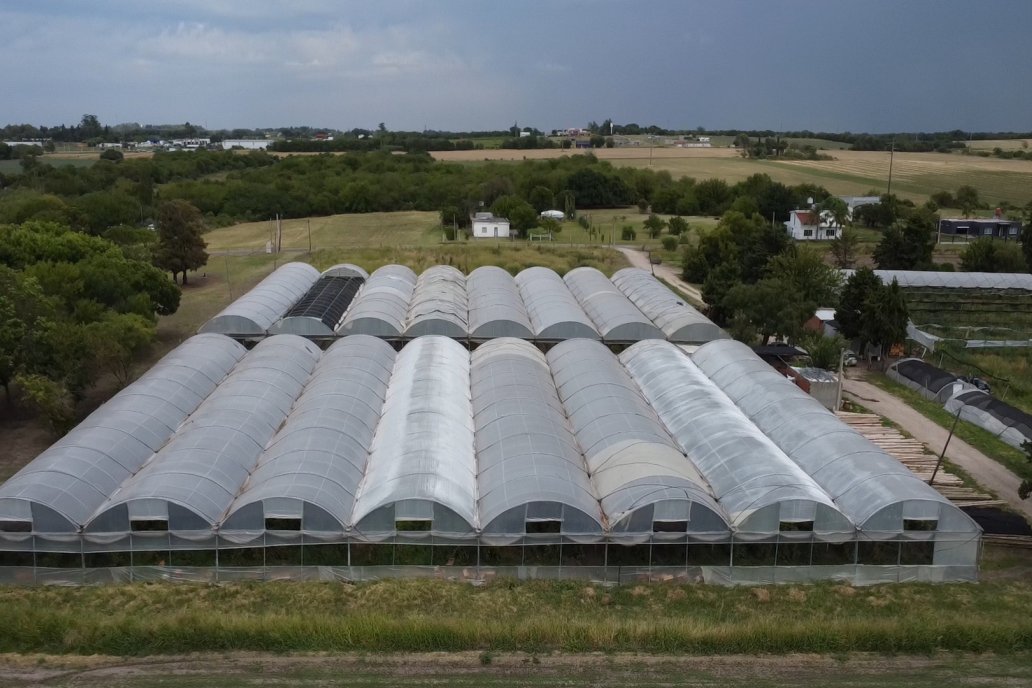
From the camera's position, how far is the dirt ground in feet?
41.3

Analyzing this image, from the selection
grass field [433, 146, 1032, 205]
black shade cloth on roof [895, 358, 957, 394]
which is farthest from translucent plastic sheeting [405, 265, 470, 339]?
grass field [433, 146, 1032, 205]

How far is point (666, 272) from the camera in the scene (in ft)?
160

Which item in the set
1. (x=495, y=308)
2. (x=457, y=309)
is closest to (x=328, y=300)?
(x=457, y=309)

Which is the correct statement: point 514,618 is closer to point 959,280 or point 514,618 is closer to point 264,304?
point 264,304

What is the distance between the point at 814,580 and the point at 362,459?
9718 mm

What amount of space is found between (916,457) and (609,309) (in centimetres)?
1260

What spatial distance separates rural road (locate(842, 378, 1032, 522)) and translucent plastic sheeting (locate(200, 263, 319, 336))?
805 inches

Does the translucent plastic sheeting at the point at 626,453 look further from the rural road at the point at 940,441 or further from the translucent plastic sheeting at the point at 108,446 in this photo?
the translucent plastic sheeting at the point at 108,446

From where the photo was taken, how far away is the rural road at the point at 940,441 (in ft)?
67.5

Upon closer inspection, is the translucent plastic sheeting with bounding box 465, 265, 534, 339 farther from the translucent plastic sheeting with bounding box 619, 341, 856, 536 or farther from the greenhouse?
the translucent plastic sheeting with bounding box 619, 341, 856, 536

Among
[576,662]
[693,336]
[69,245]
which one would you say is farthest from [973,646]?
[69,245]

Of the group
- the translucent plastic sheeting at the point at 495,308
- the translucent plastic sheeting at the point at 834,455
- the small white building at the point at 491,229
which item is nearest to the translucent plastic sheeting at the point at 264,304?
the translucent plastic sheeting at the point at 495,308

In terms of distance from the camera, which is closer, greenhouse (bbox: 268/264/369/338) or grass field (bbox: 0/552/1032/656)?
grass field (bbox: 0/552/1032/656)

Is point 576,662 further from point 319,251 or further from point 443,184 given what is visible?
point 443,184
